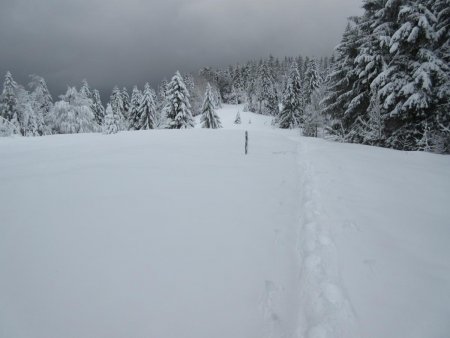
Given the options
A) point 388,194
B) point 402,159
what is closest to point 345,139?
point 402,159

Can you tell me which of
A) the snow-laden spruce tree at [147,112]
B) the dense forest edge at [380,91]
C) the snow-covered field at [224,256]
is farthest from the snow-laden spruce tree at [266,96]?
the snow-covered field at [224,256]

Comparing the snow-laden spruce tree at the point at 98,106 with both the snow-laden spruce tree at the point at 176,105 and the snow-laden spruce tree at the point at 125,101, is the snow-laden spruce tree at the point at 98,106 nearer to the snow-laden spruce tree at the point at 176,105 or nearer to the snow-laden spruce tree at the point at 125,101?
the snow-laden spruce tree at the point at 125,101

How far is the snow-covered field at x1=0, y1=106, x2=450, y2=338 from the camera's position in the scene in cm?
231

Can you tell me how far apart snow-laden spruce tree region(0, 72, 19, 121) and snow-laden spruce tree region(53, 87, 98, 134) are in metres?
4.79

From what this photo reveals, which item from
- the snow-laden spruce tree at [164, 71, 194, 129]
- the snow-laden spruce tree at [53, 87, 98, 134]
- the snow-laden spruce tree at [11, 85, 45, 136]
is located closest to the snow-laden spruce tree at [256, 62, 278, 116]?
the snow-laden spruce tree at [164, 71, 194, 129]

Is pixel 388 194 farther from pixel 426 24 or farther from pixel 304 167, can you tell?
pixel 426 24

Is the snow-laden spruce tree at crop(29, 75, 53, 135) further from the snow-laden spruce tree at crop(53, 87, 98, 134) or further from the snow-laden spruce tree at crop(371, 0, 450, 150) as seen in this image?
the snow-laden spruce tree at crop(371, 0, 450, 150)

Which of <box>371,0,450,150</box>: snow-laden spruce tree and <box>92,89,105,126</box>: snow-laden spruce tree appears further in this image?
<box>92,89,105,126</box>: snow-laden spruce tree

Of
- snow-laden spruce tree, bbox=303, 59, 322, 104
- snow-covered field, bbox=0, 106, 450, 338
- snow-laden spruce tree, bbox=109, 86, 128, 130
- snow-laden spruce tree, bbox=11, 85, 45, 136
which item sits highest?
snow-laden spruce tree, bbox=303, 59, 322, 104

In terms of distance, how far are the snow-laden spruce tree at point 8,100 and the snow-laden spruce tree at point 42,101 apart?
2.76 metres

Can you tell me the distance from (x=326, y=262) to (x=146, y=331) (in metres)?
2.25

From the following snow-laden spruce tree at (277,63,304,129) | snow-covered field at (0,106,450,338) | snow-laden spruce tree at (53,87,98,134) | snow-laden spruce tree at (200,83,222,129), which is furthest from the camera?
snow-laden spruce tree at (277,63,304,129)

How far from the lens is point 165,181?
6.11m

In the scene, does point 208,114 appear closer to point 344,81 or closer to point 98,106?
point 344,81
